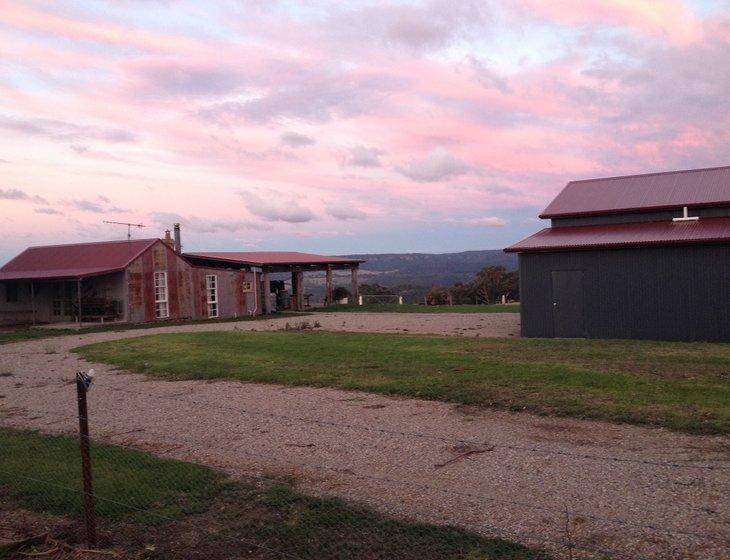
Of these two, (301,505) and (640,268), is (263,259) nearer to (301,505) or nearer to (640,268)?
(640,268)

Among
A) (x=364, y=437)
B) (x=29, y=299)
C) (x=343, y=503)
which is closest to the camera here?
(x=343, y=503)

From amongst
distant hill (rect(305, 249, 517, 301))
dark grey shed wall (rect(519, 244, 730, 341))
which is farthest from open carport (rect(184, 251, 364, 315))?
distant hill (rect(305, 249, 517, 301))

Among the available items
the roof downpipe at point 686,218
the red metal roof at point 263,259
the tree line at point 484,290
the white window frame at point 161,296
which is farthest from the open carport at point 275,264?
the roof downpipe at point 686,218

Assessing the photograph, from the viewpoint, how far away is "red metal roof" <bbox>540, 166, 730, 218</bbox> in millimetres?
23016

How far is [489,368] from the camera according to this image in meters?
12.6

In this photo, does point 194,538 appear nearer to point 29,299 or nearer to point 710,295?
point 710,295

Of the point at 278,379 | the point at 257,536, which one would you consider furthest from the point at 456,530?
the point at 278,379

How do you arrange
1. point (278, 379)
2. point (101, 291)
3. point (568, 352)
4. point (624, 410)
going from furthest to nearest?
point (101, 291) → point (568, 352) → point (278, 379) → point (624, 410)

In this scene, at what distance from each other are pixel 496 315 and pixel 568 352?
16.6 m

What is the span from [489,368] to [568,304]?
9382 millimetres

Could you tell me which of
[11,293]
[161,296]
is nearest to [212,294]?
[161,296]

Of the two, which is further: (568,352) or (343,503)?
(568,352)

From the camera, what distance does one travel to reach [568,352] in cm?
1476

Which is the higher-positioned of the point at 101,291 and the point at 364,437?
the point at 101,291
